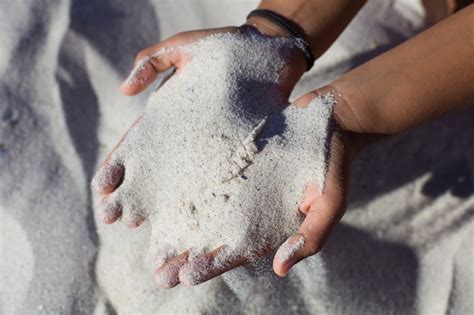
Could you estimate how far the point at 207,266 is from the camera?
3.49 ft

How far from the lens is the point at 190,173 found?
1136 millimetres

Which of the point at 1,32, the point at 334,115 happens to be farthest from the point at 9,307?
the point at 334,115

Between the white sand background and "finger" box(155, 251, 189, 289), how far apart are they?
19 cm

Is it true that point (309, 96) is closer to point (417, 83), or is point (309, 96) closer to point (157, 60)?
point (417, 83)

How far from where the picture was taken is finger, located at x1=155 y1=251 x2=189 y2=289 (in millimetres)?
1088

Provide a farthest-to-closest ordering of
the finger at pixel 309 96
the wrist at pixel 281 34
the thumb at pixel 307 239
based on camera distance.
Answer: the wrist at pixel 281 34, the finger at pixel 309 96, the thumb at pixel 307 239

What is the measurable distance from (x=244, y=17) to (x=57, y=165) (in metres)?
0.75

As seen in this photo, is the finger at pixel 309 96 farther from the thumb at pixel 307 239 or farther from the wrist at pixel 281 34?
the thumb at pixel 307 239

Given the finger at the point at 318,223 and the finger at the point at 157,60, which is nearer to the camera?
the finger at the point at 318,223

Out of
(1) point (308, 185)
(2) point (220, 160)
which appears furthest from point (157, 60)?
(1) point (308, 185)

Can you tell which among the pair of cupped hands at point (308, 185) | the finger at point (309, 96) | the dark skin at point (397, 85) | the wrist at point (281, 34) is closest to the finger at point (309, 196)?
the pair of cupped hands at point (308, 185)

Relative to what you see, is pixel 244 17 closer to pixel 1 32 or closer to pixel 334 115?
pixel 334 115

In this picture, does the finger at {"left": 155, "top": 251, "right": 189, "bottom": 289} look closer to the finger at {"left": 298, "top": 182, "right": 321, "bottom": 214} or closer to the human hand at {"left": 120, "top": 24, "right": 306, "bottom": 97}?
the finger at {"left": 298, "top": 182, "right": 321, "bottom": 214}

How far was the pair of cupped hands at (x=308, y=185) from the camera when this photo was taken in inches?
41.6
